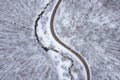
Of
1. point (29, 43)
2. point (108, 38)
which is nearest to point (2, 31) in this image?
point (29, 43)

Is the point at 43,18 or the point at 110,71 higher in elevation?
the point at 43,18

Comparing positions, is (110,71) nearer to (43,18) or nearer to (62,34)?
(62,34)

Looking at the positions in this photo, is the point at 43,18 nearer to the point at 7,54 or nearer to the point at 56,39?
the point at 56,39

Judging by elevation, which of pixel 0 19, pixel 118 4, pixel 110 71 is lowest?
pixel 110 71

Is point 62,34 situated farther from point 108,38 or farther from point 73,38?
point 108,38

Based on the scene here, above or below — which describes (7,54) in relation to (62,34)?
below

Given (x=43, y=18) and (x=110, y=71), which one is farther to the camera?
(x=43, y=18)

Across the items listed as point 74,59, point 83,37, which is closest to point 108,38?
point 83,37

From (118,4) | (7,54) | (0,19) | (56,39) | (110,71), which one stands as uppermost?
(118,4)

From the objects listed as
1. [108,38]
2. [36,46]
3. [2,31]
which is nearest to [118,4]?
[108,38]
